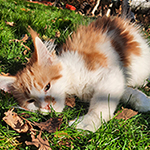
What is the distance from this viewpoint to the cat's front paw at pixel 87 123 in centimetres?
149

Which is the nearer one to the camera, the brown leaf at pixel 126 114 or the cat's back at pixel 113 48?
the brown leaf at pixel 126 114

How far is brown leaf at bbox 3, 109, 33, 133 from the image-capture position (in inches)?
58.8

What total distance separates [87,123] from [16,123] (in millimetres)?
660

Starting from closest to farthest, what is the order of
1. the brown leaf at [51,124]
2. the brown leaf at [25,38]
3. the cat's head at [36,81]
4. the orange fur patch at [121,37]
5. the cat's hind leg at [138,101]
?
1. the brown leaf at [51,124]
2. the cat's head at [36,81]
3. the cat's hind leg at [138,101]
4. the orange fur patch at [121,37]
5. the brown leaf at [25,38]

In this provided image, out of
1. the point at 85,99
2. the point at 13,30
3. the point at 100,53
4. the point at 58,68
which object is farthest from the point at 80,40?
the point at 13,30

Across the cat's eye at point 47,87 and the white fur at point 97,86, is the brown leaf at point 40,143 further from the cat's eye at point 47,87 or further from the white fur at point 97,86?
the cat's eye at point 47,87

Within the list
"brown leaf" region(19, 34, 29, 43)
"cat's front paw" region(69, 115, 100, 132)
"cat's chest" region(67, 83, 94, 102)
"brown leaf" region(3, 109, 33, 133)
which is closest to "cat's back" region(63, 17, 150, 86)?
"cat's chest" region(67, 83, 94, 102)

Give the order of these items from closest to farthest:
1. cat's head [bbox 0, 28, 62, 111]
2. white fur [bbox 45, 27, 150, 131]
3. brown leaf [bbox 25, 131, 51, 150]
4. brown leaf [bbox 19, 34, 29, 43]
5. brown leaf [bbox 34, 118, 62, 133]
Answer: brown leaf [bbox 25, 131, 51, 150] → brown leaf [bbox 34, 118, 62, 133] → white fur [bbox 45, 27, 150, 131] → cat's head [bbox 0, 28, 62, 111] → brown leaf [bbox 19, 34, 29, 43]

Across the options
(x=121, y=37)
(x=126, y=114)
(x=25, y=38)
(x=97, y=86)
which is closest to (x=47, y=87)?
(x=97, y=86)

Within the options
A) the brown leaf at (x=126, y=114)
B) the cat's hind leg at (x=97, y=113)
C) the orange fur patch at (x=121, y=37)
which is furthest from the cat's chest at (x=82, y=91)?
the orange fur patch at (x=121, y=37)

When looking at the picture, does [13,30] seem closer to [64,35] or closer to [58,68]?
[64,35]

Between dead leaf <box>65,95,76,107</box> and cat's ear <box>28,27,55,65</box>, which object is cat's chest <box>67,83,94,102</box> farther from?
cat's ear <box>28,27,55,65</box>

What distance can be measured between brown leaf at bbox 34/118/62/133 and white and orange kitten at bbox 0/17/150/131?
17 cm

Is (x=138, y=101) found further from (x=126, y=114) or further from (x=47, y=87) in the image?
(x=47, y=87)
